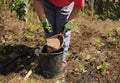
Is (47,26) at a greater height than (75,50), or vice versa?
(47,26)

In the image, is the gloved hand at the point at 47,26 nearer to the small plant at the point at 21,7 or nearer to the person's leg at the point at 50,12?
the person's leg at the point at 50,12

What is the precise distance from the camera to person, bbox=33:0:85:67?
371cm

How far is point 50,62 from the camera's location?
13.0 ft

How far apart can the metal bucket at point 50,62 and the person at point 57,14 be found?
0.25m

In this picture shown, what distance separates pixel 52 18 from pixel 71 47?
98cm

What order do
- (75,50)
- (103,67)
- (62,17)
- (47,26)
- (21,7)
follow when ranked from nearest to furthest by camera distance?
1. (47,26)
2. (62,17)
3. (103,67)
4. (21,7)
5. (75,50)

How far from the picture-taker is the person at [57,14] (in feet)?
12.2

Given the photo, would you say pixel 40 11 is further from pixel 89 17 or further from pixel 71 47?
pixel 89 17

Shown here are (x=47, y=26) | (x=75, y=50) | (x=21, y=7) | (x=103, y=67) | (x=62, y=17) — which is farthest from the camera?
(x=75, y=50)

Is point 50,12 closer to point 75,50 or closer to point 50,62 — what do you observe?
point 50,62

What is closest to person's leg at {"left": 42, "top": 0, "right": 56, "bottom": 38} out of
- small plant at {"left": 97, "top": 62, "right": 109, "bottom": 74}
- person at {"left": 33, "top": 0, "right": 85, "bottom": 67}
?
person at {"left": 33, "top": 0, "right": 85, "bottom": 67}

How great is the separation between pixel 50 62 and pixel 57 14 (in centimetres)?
63

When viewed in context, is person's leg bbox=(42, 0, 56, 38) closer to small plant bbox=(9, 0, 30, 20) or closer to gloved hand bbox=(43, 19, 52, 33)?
gloved hand bbox=(43, 19, 52, 33)

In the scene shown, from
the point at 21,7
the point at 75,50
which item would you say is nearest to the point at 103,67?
the point at 75,50
